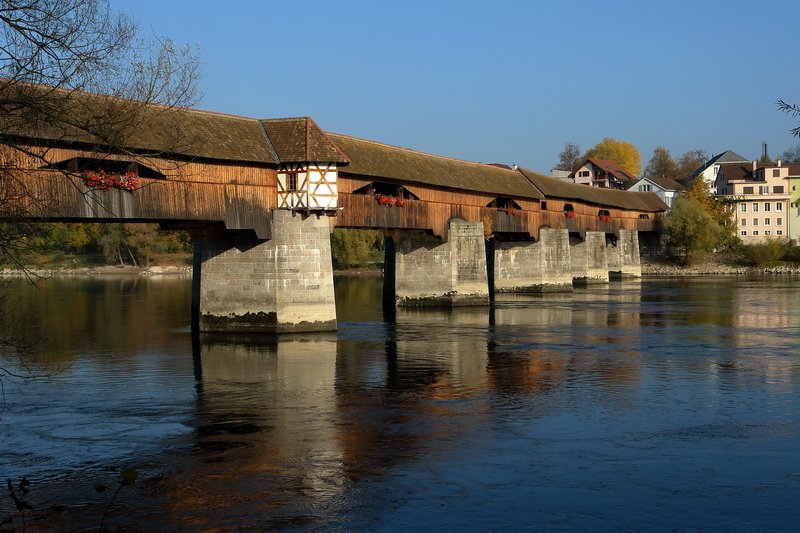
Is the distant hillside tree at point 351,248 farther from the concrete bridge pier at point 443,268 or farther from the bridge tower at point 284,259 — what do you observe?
the bridge tower at point 284,259

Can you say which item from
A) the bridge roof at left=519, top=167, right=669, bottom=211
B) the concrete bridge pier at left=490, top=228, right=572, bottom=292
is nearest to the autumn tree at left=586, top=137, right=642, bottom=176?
the bridge roof at left=519, top=167, right=669, bottom=211

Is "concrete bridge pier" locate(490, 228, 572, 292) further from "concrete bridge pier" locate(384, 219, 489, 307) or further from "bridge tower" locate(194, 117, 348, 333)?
"bridge tower" locate(194, 117, 348, 333)

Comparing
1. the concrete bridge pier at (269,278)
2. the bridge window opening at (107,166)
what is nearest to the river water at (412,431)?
the concrete bridge pier at (269,278)

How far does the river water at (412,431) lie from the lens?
407 inches

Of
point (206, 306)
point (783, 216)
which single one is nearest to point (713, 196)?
point (783, 216)

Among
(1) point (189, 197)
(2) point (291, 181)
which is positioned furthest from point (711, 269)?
(1) point (189, 197)

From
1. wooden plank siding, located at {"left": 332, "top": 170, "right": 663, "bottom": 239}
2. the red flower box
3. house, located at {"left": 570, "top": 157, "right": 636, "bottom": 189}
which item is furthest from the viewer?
house, located at {"left": 570, "top": 157, "right": 636, "bottom": 189}

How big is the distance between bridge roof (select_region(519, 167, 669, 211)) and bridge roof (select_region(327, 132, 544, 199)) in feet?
6.49

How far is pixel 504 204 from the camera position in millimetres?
45094

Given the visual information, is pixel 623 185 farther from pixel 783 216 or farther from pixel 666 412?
pixel 666 412

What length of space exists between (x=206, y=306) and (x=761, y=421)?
16.1 m

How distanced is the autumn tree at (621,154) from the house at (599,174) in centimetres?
1691

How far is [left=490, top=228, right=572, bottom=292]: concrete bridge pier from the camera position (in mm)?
48188

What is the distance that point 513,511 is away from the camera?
10.3 metres
